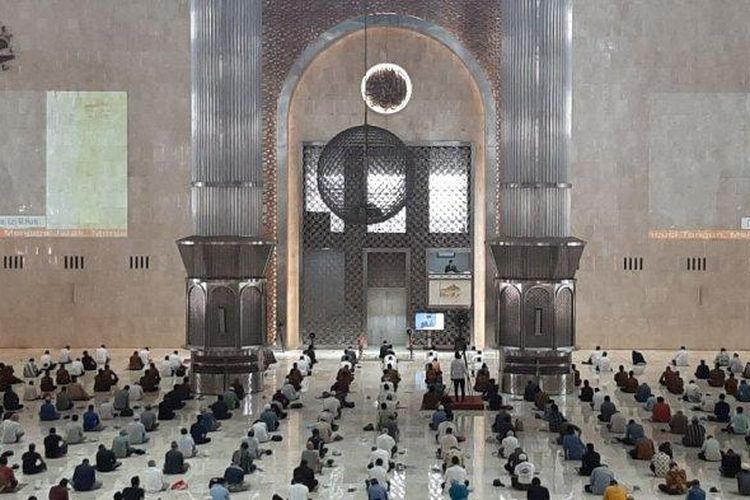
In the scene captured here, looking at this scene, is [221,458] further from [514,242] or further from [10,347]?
[10,347]

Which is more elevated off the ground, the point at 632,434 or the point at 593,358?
the point at 593,358

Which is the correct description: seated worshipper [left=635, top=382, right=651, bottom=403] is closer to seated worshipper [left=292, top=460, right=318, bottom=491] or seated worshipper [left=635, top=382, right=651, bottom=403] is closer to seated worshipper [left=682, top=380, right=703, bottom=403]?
seated worshipper [left=682, top=380, right=703, bottom=403]

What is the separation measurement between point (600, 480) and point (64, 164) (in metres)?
16.5

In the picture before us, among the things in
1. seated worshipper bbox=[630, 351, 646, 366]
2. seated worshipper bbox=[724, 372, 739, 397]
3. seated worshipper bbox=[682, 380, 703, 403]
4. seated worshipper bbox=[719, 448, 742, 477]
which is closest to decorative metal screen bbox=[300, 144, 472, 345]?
seated worshipper bbox=[630, 351, 646, 366]

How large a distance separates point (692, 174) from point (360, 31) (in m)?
8.19

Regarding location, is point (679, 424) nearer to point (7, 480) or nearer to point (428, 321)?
point (7, 480)

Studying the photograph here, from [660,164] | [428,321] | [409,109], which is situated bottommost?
[428,321]

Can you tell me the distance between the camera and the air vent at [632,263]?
24703 millimetres

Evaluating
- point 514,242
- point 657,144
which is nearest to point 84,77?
point 514,242

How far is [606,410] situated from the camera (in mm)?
16438

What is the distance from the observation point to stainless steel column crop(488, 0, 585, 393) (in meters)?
18.9

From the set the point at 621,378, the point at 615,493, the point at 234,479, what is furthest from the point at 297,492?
the point at 621,378

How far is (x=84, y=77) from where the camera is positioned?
24.9 metres

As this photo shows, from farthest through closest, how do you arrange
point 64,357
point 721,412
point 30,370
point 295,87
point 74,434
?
point 295,87, point 64,357, point 30,370, point 721,412, point 74,434
